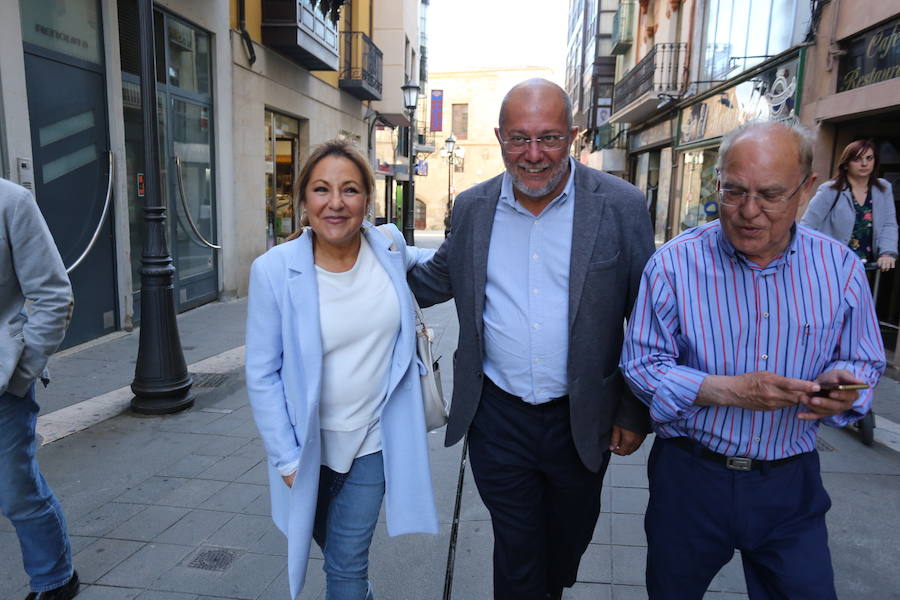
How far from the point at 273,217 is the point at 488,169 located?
36.1 m

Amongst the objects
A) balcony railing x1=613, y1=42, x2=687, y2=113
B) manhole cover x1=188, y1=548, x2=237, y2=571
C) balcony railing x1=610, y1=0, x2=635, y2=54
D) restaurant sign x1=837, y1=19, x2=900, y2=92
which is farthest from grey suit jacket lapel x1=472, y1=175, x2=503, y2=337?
balcony railing x1=610, y1=0, x2=635, y2=54

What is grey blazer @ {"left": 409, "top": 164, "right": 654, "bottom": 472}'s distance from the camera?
2336 mm

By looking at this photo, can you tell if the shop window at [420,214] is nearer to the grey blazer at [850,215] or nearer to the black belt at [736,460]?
the grey blazer at [850,215]

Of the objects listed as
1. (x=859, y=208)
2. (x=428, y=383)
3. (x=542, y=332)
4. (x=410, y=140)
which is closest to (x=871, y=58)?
(x=859, y=208)

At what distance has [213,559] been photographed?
3209 mm

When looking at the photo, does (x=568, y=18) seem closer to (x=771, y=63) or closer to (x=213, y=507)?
(x=771, y=63)

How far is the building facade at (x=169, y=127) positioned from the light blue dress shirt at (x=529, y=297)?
2030 mm

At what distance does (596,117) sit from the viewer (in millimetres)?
29234

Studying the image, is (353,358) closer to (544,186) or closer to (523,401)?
(523,401)

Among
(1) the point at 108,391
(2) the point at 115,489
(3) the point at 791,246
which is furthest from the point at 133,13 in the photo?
(3) the point at 791,246

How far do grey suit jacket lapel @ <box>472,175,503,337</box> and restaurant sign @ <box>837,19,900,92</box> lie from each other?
6739 millimetres

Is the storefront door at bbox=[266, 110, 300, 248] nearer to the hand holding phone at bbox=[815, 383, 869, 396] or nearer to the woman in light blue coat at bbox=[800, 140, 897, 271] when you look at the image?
the woman in light blue coat at bbox=[800, 140, 897, 271]

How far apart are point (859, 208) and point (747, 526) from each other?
4058 millimetres

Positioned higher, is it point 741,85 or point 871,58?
point 741,85
